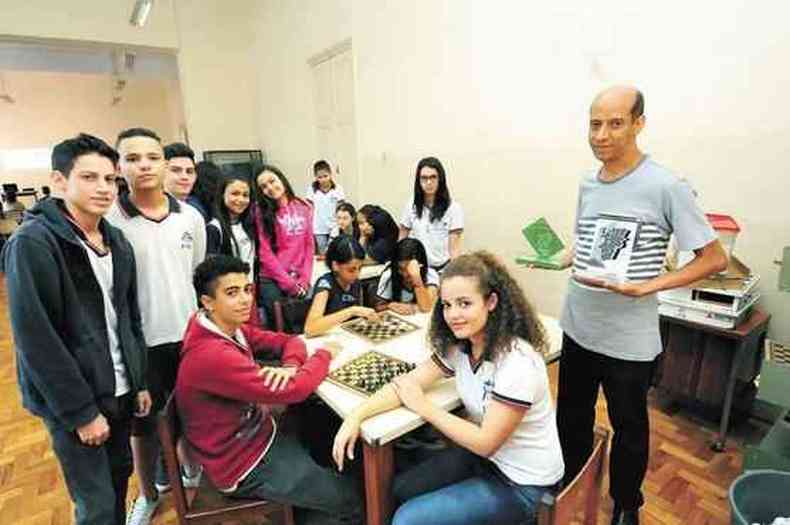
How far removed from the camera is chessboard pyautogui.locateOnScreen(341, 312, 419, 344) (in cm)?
179

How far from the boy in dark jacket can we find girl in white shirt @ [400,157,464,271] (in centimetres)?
208

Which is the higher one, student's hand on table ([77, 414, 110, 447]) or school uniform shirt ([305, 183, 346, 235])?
school uniform shirt ([305, 183, 346, 235])

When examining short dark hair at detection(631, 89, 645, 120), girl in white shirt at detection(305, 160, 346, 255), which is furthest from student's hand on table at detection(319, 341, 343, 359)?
girl in white shirt at detection(305, 160, 346, 255)

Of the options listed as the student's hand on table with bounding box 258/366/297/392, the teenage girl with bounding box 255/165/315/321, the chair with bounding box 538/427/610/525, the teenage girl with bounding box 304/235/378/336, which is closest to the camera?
the chair with bounding box 538/427/610/525

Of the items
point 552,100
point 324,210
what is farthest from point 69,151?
point 324,210

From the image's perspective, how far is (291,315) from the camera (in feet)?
7.16

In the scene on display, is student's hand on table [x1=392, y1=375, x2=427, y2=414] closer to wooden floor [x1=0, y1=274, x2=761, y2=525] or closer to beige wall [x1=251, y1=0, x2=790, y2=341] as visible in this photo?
wooden floor [x1=0, y1=274, x2=761, y2=525]

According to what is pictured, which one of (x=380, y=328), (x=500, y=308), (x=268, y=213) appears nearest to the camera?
(x=500, y=308)

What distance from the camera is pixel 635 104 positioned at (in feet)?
4.20

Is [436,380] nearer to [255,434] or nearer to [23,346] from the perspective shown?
[255,434]

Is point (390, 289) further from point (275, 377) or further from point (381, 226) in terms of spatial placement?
point (381, 226)

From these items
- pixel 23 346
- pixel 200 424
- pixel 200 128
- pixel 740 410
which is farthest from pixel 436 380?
pixel 200 128

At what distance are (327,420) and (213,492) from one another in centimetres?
46

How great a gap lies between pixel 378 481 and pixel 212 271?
32.6 inches
